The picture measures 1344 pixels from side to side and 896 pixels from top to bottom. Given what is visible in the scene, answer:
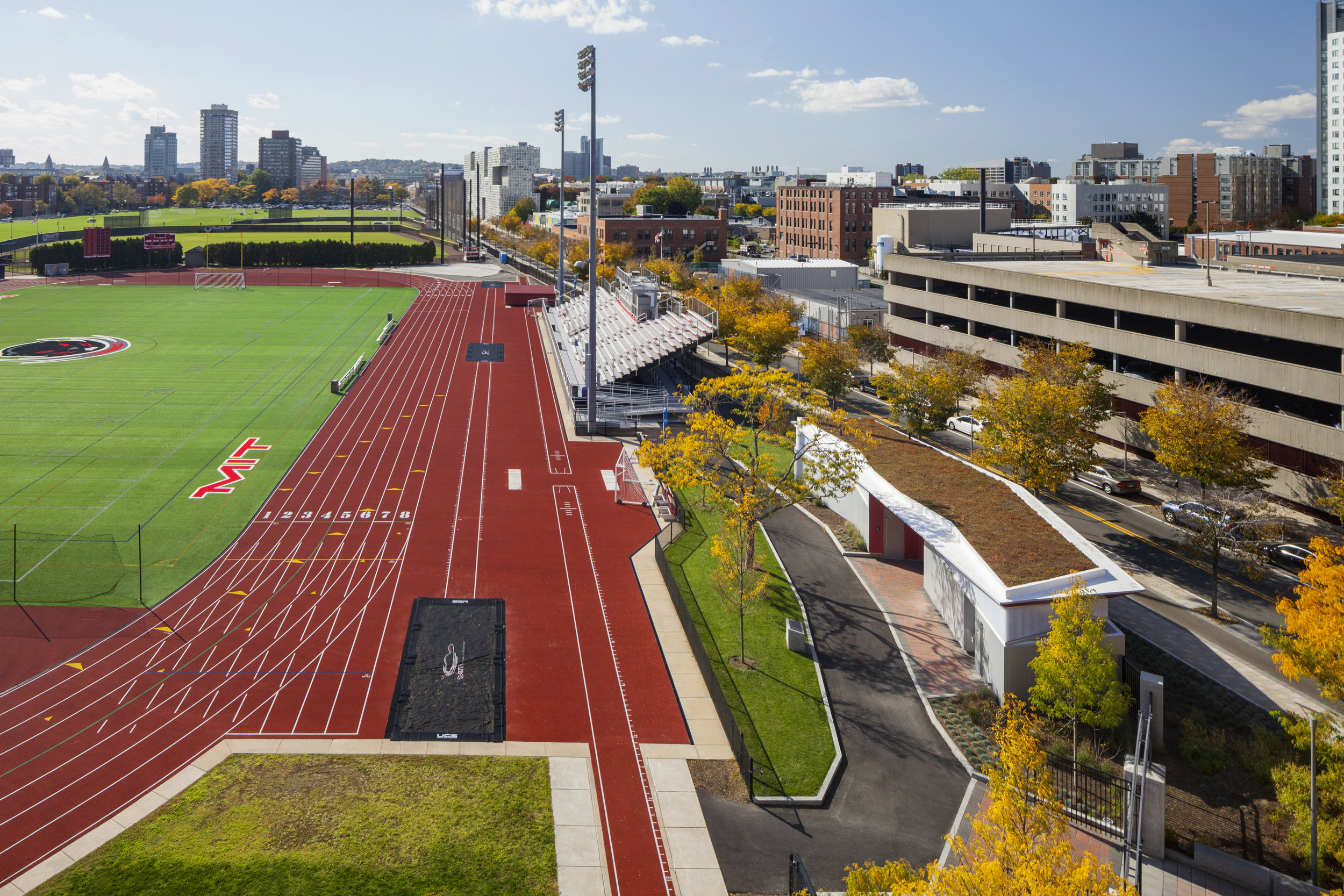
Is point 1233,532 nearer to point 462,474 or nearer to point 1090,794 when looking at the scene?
point 1090,794

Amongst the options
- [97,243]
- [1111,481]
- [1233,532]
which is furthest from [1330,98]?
[97,243]

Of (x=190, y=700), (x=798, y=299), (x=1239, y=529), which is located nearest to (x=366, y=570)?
(x=190, y=700)

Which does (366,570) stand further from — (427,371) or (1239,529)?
(427,371)

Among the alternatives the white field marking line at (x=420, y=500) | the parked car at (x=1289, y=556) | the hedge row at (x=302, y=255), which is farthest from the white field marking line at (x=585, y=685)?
the hedge row at (x=302, y=255)

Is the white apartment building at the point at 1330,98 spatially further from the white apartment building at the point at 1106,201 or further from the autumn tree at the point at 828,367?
the autumn tree at the point at 828,367

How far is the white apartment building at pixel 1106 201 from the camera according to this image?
511ft

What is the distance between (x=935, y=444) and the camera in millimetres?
44656

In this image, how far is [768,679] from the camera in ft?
74.8

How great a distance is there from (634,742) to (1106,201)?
166 meters

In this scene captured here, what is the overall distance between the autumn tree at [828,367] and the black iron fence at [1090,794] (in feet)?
99.4

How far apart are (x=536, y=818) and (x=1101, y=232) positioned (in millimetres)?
65736

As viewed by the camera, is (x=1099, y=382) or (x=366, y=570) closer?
(x=366, y=570)

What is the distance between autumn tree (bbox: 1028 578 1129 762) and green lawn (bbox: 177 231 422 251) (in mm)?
148928

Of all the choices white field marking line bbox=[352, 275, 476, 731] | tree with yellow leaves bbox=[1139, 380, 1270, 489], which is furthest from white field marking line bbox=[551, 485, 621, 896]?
tree with yellow leaves bbox=[1139, 380, 1270, 489]
